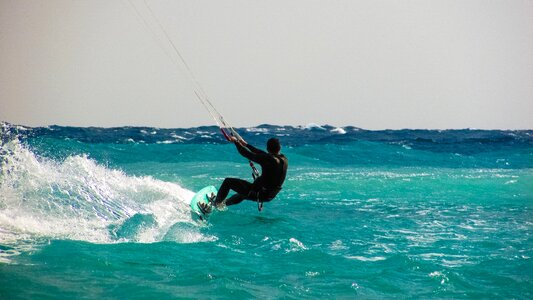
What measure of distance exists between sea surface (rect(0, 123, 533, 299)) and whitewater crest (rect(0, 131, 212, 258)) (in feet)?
0.09

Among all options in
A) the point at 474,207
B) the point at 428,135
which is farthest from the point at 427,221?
the point at 428,135

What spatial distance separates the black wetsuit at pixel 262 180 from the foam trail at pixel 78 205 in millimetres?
926

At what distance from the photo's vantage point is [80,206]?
8.96 m

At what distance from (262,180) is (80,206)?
10.2ft

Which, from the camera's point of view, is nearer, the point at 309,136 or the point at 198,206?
the point at 198,206

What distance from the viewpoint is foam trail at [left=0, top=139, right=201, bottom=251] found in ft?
24.7

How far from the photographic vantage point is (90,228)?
26.0 feet

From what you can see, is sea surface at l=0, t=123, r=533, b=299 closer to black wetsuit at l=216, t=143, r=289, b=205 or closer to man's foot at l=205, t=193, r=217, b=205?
man's foot at l=205, t=193, r=217, b=205

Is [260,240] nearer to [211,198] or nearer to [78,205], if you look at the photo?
[211,198]

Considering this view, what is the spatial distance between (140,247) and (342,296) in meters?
2.88

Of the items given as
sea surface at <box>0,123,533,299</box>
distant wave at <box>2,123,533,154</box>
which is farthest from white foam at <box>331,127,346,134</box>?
sea surface at <box>0,123,533,299</box>

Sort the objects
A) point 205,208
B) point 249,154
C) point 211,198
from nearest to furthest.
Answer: point 249,154
point 205,208
point 211,198

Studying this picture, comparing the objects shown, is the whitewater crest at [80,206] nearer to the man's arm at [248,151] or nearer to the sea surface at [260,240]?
the sea surface at [260,240]

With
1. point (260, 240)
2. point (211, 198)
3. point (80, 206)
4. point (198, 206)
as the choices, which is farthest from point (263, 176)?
point (80, 206)
